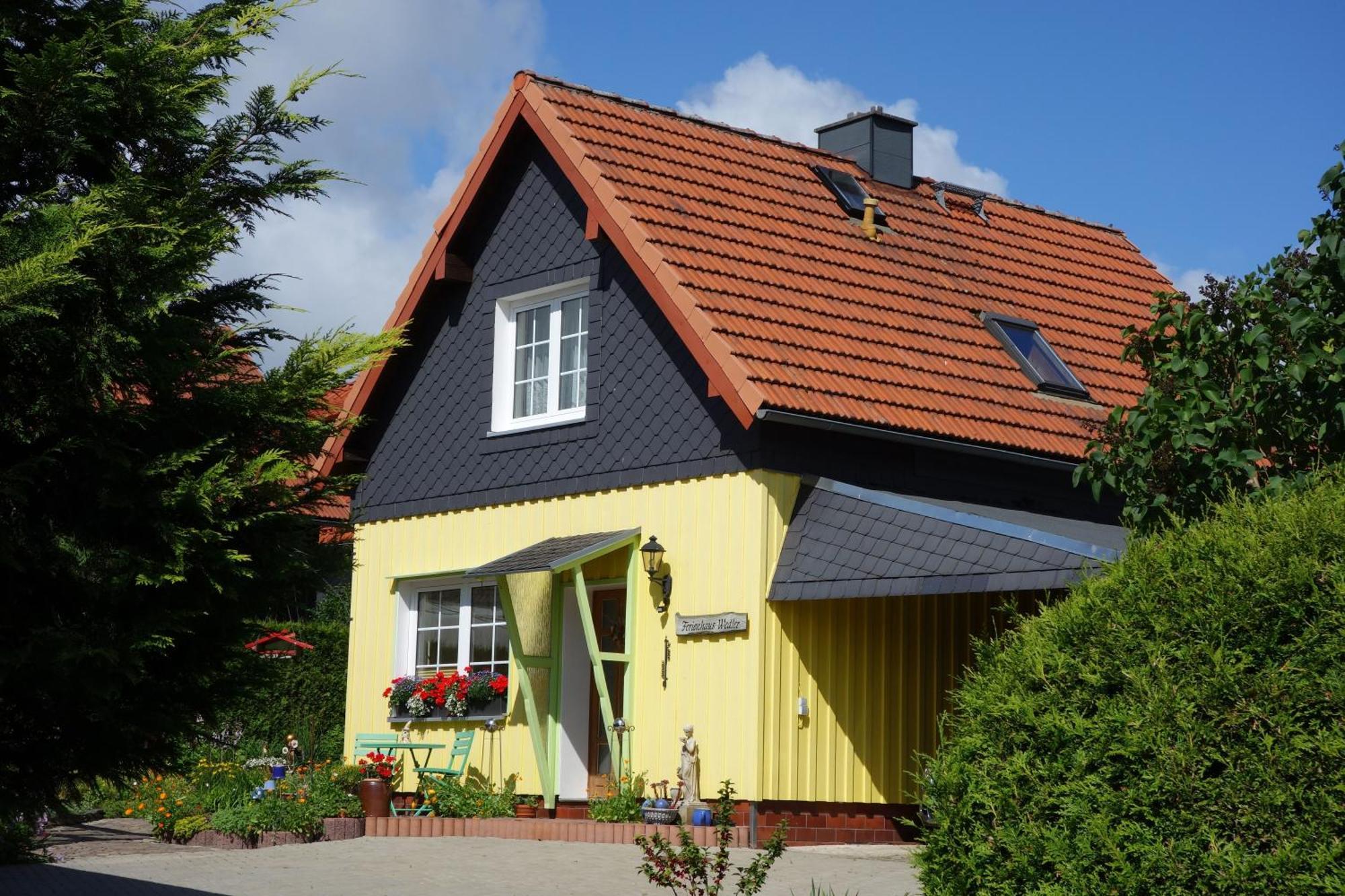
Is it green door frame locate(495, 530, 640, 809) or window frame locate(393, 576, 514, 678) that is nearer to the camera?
green door frame locate(495, 530, 640, 809)

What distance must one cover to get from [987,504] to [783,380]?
296 centimetres

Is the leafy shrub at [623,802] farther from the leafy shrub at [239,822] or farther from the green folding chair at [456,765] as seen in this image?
the leafy shrub at [239,822]

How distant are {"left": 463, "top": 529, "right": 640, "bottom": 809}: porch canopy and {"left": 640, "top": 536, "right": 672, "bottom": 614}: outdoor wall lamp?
0.33 metres

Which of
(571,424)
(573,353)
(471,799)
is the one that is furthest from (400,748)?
(573,353)

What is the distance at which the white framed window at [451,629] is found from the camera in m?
Result: 17.5

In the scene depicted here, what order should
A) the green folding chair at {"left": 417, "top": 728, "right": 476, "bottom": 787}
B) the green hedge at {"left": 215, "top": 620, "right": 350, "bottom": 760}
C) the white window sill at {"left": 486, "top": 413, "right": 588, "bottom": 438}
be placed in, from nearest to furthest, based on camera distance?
the white window sill at {"left": 486, "top": 413, "right": 588, "bottom": 438} → the green folding chair at {"left": 417, "top": 728, "right": 476, "bottom": 787} → the green hedge at {"left": 215, "top": 620, "right": 350, "bottom": 760}

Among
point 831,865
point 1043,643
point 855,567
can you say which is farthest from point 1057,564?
point 1043,643

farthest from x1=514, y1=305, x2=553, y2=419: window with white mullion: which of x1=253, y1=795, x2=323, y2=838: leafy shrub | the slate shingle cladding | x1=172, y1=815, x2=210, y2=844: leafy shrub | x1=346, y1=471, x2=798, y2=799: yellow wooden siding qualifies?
x1=172, y1=815, x2=210, y2=844: leafy shrub

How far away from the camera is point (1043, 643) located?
7152 mm

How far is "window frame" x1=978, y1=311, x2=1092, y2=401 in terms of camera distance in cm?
1688

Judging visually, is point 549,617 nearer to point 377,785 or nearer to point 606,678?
point 606,678

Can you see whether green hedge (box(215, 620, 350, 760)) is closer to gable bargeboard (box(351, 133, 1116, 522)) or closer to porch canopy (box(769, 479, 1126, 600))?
gable bargeboard (box(351, 133, 1116, 522))

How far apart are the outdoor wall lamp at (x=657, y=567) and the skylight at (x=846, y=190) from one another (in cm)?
502

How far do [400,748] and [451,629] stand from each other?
53.9 inches
